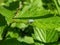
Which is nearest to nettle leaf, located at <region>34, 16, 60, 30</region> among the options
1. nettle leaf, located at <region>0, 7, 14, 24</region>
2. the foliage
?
the foliage

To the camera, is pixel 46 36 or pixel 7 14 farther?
pixel 46 36

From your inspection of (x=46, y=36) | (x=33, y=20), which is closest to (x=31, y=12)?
(x=33, y=20)

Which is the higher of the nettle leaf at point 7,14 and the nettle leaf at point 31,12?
the nettle leaf at point 7,14

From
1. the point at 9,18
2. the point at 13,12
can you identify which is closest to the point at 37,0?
the point at 13,12

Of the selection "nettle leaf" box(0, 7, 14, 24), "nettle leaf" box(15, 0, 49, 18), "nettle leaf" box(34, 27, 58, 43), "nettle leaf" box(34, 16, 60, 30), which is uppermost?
"nettle leaf" box(0, 7, 14, 24)

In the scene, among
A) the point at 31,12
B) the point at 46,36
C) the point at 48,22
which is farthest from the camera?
the point at 46,36

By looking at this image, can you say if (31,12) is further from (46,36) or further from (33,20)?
(46,36)

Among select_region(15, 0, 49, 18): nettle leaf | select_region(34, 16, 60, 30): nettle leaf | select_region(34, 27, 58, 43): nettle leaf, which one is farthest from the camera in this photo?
select_region(34, 27, 58, 43): nettle leaf

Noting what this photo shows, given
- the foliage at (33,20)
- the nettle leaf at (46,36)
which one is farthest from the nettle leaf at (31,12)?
the nettle leaf at (46,36)

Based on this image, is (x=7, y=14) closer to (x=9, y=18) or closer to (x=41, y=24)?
(x=9, y=18)

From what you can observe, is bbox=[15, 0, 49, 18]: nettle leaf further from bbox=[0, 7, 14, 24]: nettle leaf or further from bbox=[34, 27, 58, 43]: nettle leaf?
bbox=[34, 27, 58, 43]: nettle leaf

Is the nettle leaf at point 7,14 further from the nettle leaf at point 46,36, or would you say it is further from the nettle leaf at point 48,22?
the nettle leaf at point 46,36
